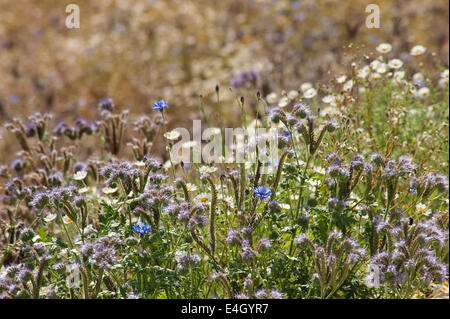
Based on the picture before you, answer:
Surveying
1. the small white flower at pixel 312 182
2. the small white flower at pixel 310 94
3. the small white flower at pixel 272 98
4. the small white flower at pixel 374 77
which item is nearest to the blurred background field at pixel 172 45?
the small white flower at pixel 272 98

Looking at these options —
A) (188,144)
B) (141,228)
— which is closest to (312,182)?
(141,228)

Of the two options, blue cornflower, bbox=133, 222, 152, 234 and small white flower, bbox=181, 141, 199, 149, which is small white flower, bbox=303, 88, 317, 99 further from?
blue cornflower, bbox=133, 222, 152, 234

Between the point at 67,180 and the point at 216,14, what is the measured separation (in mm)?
5545

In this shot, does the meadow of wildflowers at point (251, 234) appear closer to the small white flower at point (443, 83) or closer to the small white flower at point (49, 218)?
the small white flower at point (49, 218)

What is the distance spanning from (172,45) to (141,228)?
231 inches

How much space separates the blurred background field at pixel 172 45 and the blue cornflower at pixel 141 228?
3909mm

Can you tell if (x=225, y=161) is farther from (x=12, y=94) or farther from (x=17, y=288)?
(x=12, y=94)

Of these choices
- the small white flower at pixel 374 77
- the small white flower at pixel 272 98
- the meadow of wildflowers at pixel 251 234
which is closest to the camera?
the meadow of wildflowers at pixel 251 234

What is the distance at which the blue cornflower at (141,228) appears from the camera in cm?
226

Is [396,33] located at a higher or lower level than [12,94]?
higher

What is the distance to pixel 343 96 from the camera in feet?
11.3

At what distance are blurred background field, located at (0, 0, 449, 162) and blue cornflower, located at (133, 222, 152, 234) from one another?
3.91m
